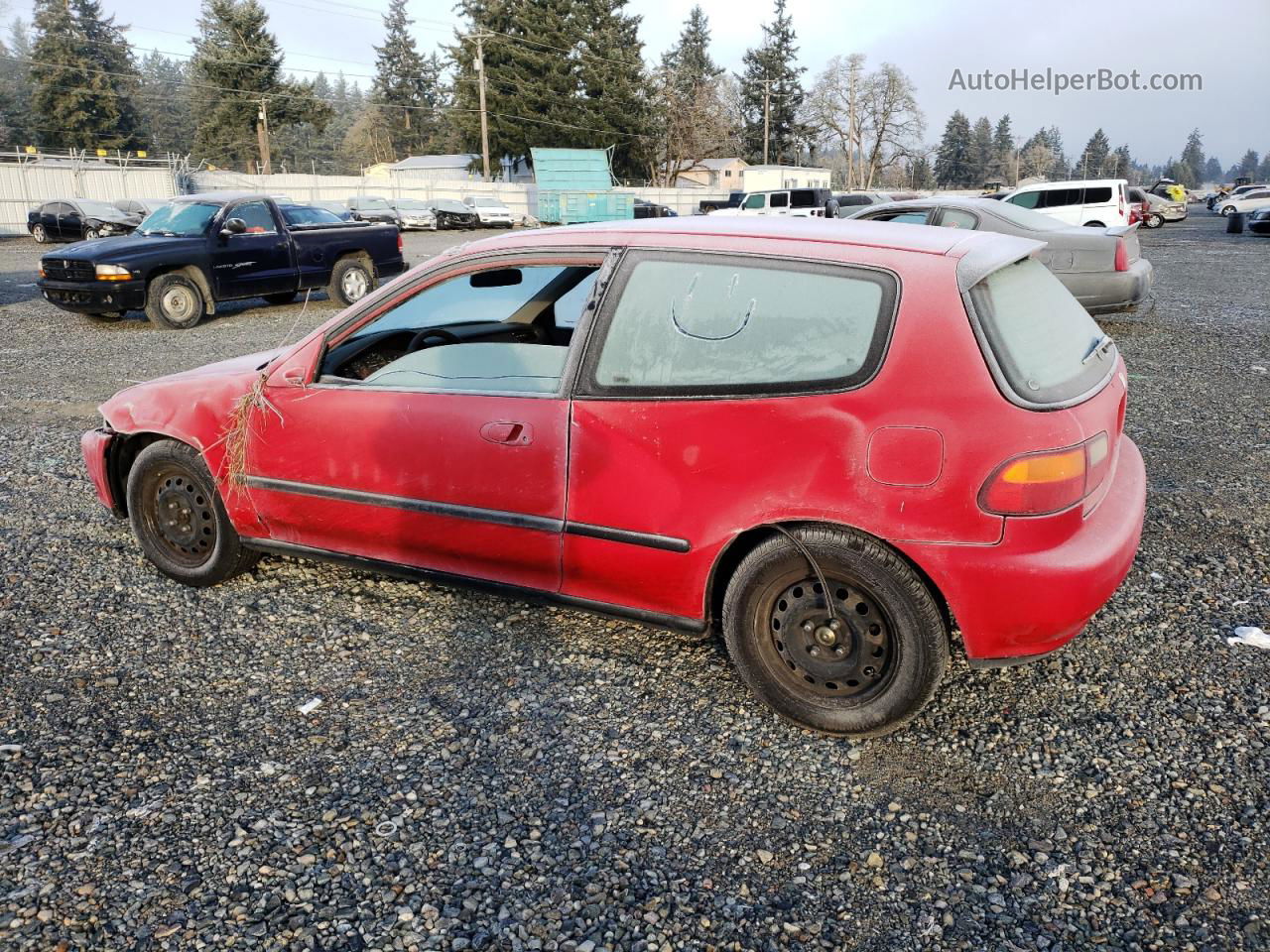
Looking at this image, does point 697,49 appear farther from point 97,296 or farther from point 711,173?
point 97,296

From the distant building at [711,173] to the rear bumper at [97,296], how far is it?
216ft

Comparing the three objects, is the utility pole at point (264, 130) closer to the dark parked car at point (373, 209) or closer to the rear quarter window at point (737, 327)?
the dark parked car at point (373, 209)

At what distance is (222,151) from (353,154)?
40321mm

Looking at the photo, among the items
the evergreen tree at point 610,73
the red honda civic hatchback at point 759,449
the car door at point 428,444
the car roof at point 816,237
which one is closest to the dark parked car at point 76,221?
the car door at point 428,444

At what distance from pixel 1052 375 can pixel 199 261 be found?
1181 cm

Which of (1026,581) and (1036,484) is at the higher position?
(1036,484)

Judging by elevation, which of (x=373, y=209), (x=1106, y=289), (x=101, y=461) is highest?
(x=373, y=209)

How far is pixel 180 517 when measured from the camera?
4.19 metres

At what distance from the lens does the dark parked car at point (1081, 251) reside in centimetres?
1027

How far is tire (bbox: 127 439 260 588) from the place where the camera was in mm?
4062

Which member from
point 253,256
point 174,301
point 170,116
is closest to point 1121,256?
point 253,256

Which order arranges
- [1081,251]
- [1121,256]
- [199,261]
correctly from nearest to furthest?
[1121,256] → [1081,251] → [199,261]

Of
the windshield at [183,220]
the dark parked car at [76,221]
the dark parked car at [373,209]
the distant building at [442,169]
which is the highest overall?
the distant building at [442,169]

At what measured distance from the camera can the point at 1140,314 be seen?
12523 mm
